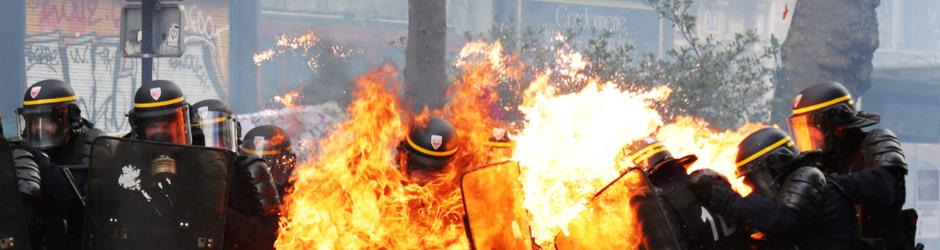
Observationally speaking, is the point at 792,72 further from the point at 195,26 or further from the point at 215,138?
the point at 195,26

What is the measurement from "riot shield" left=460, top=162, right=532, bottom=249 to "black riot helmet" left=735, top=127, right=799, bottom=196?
50.2 inches

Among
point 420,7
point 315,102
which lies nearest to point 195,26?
point 315,102

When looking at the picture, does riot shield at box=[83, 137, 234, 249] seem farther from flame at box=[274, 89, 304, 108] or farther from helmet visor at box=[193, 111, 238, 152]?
flame at box=[274, 89, 304, 108]

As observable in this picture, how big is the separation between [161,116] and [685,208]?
2.74 meters

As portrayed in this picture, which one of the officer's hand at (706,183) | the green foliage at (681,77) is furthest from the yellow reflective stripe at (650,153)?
the green foliage at (681,77)

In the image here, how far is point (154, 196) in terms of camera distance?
5457 mm

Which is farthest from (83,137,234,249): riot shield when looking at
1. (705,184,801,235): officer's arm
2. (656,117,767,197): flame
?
(656,117,767,197): flame

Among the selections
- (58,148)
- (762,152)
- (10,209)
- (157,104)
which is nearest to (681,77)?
(762,152)

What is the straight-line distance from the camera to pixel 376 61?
993 inches

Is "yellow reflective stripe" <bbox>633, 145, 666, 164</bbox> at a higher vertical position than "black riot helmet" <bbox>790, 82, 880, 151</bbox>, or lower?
lower

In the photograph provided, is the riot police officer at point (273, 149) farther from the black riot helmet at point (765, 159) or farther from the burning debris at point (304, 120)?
the burning debris at point (304, 120)

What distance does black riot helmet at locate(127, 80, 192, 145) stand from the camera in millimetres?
6129

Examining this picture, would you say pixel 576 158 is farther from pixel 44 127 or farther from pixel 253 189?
pixel 44 127

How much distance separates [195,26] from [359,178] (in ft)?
62.7
